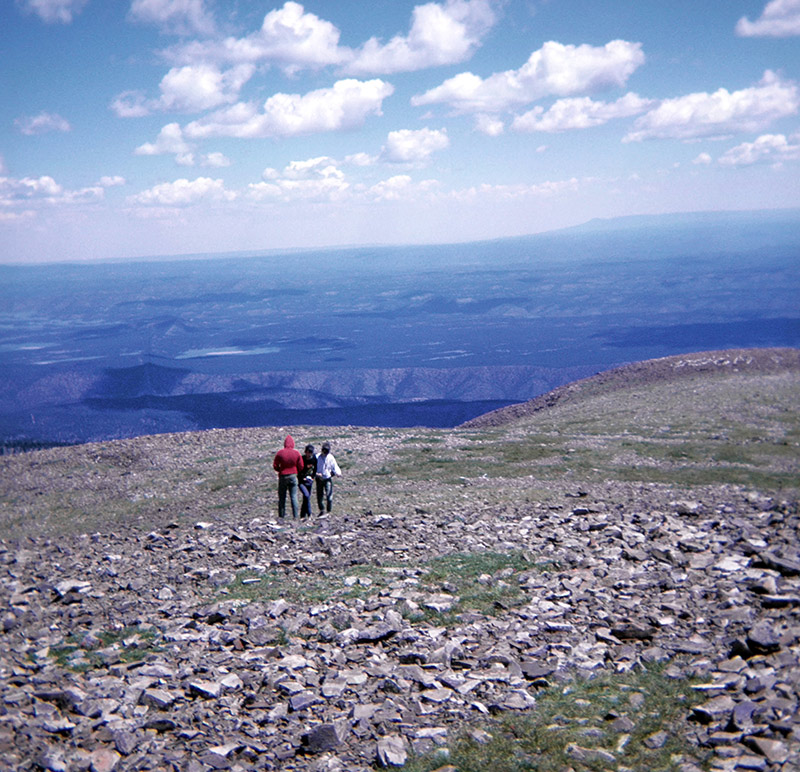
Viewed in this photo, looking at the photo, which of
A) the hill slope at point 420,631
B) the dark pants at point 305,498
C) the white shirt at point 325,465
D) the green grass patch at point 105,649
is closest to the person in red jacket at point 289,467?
the dark pants at point 305,498

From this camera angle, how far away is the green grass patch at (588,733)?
5.75 metres

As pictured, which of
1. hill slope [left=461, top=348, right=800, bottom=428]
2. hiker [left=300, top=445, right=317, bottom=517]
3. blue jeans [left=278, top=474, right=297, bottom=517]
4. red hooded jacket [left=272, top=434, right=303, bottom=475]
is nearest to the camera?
red hooded jacket [left=272, top=434, right=303, bottom=475]

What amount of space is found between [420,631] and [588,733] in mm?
2634

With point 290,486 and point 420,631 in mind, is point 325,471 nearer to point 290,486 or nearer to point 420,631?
point 290,486

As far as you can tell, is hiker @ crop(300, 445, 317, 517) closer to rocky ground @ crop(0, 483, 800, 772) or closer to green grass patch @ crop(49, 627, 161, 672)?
rocky ground @ crop(0, 483, 800, 772)

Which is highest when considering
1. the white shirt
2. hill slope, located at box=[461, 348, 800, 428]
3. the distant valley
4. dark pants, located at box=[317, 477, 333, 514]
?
the white shirt

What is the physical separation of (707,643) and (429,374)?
104m

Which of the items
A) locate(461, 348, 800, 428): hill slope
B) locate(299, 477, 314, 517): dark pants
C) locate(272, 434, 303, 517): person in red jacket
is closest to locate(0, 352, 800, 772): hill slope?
locate(299, 477, 314, 517): dark pants

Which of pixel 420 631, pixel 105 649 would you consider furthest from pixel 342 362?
pixel 420 631

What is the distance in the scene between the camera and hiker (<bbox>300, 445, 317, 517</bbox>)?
586 inches

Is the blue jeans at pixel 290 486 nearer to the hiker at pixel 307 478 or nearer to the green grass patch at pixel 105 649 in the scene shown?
the hiker at pixel 307 478

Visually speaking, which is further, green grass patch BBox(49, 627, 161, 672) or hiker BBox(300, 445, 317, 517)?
hiker BBox(300, 445, 317, 517)

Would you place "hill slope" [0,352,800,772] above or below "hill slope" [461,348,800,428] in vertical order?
above

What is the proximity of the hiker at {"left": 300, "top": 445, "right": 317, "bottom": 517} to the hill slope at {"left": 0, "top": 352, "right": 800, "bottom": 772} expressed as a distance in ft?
2.46
